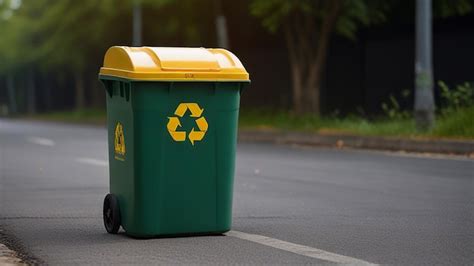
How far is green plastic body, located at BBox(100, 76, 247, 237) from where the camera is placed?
7863 mm

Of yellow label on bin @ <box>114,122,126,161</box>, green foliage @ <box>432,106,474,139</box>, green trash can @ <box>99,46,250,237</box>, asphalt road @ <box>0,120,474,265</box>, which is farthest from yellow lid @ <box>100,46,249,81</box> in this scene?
green foliage @ <box>432,106,474,139</box>

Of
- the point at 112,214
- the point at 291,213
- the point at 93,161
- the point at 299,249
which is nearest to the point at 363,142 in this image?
the point at 93,161

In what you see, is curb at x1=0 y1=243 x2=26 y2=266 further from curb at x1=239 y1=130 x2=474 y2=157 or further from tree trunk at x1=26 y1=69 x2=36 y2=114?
tree trunk at x1=26 y1=69 x2=36 y2=114

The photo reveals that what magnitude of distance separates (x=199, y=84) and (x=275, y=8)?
18.0 m

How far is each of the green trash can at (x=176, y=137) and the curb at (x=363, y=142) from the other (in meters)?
10.1

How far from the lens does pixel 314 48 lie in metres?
27.1

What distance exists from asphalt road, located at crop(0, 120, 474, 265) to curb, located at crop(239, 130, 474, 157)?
800 mm

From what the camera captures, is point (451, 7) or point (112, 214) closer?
point (112, 214)

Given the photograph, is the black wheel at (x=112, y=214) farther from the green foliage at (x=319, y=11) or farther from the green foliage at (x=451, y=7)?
the green foliage at (x=451, y=7)

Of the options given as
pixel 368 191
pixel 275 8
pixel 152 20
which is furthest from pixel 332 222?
pixel 152 20

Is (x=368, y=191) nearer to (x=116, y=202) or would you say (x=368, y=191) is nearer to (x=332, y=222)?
(x=332, y=222)

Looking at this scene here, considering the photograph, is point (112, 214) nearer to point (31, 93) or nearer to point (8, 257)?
point (8, 257)

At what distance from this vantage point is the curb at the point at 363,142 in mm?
17906

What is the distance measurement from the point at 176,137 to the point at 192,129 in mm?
138
